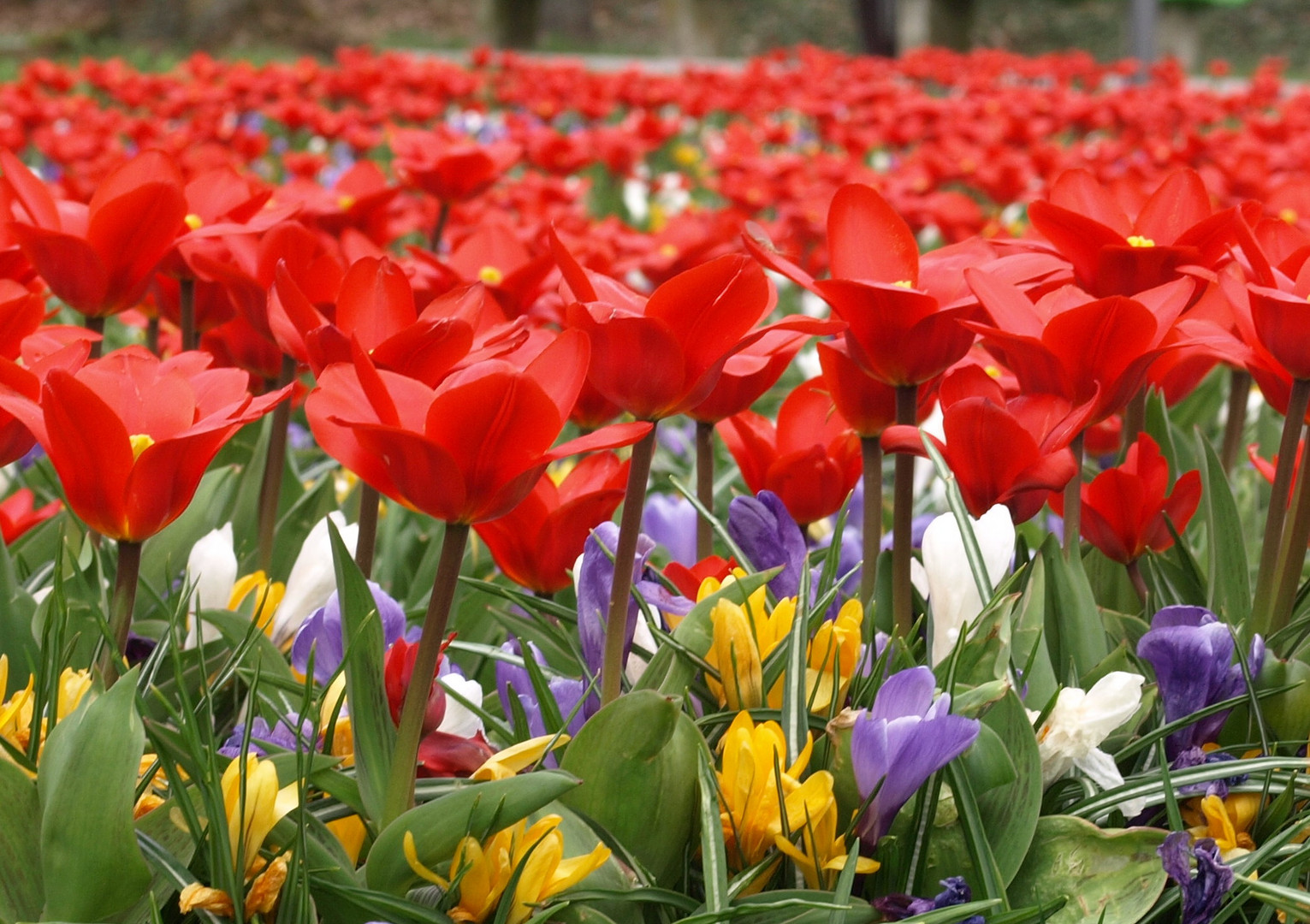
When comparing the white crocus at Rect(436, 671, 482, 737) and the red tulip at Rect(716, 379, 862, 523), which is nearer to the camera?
the white crocus at Rect(436, 671, 482, 737)

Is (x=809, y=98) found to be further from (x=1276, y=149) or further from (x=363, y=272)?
(x=363, y=272)

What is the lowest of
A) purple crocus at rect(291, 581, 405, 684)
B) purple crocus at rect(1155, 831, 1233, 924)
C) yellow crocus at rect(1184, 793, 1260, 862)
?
yellow crocus at rect(1184, 793, 1260, 862)

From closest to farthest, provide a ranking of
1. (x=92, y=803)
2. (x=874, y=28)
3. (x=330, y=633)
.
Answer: (x=92, y=803)
(x=330, y=633)
(x=874, y=28)

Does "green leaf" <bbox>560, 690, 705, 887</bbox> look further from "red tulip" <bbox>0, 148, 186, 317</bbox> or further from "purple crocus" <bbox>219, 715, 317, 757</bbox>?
"red tulip" <bbox>0, 148, 186, 317</bbox>

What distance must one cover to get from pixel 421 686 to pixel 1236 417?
118 centimetres

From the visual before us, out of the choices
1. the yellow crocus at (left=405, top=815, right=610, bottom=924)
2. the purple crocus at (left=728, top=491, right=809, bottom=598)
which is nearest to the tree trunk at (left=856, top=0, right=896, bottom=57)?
the purple crocus at (left=728, top=491, right=809, bottom=598)

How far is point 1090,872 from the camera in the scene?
88 cm

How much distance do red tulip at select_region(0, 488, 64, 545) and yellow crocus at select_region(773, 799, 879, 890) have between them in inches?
33.5

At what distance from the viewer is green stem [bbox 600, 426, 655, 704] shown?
92 centimetres

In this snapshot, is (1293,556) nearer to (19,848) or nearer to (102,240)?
(19,848)

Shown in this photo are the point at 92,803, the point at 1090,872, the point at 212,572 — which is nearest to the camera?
the point at 92,803

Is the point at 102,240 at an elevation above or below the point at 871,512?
above

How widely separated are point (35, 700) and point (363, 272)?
1.26ft

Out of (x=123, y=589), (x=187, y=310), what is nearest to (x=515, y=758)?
(x=123, y=589)
